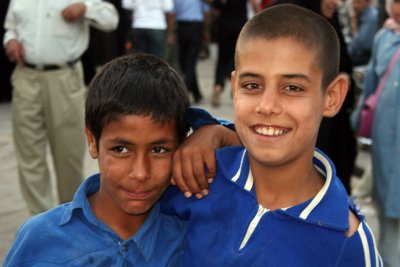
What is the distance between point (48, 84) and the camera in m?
4.98

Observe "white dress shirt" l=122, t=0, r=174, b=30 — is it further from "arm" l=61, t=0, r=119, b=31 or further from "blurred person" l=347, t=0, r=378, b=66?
"arm" l=61, t=0, r=119, b=31

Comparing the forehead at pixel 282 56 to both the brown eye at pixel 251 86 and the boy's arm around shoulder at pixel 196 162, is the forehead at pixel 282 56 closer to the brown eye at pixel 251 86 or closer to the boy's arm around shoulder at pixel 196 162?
the brown eye at pixel 251 86

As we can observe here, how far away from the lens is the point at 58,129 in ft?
16.5

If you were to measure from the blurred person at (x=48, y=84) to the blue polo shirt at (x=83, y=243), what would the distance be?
290 centimetres

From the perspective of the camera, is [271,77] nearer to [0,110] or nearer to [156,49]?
[156,49]

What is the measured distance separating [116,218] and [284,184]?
54 cm

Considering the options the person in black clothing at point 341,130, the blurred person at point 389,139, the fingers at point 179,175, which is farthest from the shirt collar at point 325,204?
the person in black clothing at point 341,130

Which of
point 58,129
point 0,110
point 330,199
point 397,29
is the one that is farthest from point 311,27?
point 0,110

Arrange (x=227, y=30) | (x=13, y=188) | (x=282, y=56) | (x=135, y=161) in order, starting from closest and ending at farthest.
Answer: (x=282, y=56)
(x=135, y=161)
(x=13, y=188)
(x=227, y=30)

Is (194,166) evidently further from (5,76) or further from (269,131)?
(5,76)

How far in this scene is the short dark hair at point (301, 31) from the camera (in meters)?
2.10

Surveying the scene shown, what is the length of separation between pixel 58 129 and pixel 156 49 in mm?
4241

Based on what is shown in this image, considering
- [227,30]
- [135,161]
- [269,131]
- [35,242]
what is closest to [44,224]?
[35,242]

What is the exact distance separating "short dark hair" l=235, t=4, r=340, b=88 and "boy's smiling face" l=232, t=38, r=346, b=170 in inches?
0.9
